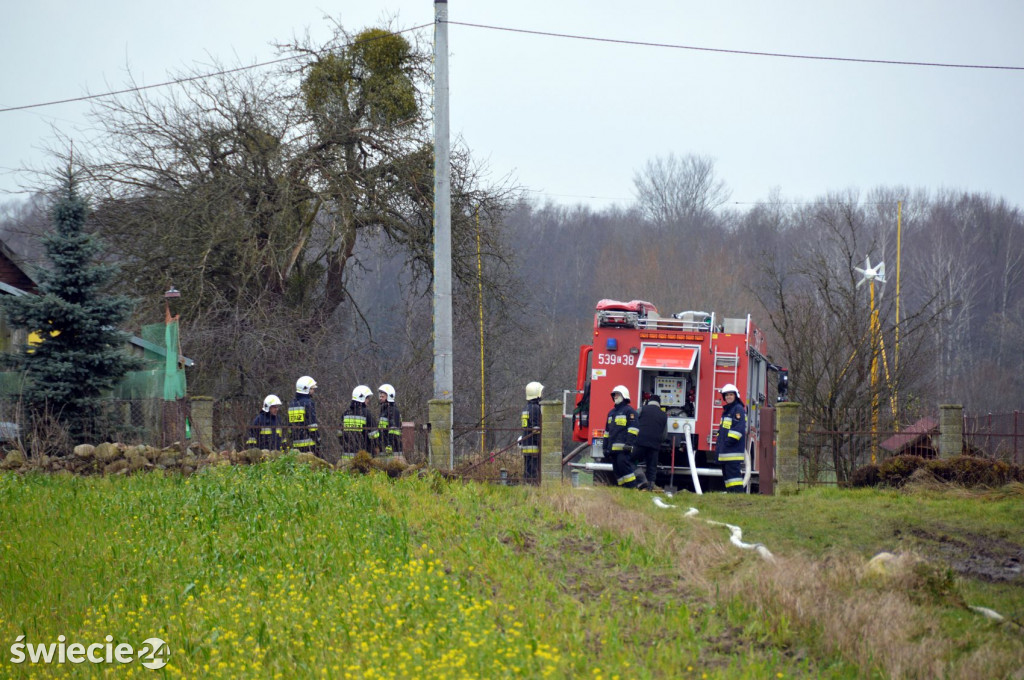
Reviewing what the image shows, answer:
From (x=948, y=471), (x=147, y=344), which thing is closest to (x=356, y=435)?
(x=948, y=471)

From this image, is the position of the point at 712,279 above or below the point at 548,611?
above

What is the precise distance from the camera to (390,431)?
1488 cm

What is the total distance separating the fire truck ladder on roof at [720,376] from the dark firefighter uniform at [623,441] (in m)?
1.80

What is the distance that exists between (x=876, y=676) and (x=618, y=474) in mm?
8419

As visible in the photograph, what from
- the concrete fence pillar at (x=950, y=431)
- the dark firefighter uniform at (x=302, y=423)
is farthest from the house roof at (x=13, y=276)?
the concrete fence pillar at (x=950, y=431)

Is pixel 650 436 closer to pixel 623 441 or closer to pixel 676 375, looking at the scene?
pixel 623 441

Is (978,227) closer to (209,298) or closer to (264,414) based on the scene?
(209,298)

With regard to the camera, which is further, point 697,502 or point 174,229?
point 174,229

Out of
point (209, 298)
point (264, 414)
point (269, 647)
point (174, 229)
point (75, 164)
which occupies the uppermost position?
point (75, 164)

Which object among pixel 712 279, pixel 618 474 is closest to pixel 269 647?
pixel 618 474

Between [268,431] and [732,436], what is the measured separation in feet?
22.2

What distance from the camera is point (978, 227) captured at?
58.9 meters

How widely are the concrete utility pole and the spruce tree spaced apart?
5482 millimetres

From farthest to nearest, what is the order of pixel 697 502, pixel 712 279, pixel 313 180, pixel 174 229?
1. pixel 712 279
2. pixel 313 180
3. pixel 174 229
4. pixel 697 502
